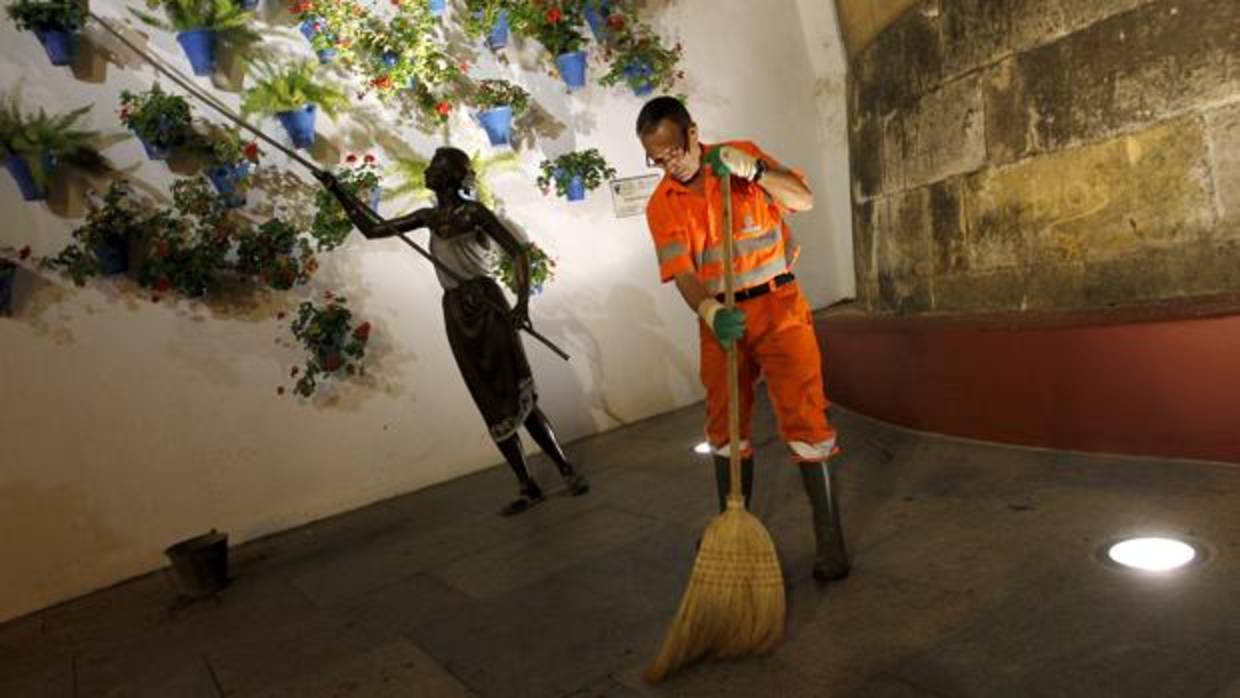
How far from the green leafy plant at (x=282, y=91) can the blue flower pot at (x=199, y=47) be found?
0.31 metres

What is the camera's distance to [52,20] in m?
4.57

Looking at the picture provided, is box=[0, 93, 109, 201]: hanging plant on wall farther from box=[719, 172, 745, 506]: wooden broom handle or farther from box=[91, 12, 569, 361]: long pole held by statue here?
box=[719, 172, 745, 506]: wooden broom handle

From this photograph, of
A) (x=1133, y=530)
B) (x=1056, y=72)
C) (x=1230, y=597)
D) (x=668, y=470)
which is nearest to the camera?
(x=1230, y=597)

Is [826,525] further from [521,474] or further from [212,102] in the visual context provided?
[212,102]

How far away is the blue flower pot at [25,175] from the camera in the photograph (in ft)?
15.0

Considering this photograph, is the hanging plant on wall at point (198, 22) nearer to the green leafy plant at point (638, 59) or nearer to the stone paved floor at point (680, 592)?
the green leafy plant at point (638, 59)

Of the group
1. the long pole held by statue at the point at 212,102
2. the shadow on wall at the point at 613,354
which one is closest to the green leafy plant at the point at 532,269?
the shadow on wall at the point at 613,354

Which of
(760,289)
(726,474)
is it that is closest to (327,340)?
(726,474)

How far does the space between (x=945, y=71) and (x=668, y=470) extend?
10.0 ft

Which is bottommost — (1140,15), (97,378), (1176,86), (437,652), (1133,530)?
(437,652)

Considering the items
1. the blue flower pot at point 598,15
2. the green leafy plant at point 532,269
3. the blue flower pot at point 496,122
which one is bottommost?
the green leafy plant at point 532,269

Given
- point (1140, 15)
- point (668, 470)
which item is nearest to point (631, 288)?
point (668, 470)

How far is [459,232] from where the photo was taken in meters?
4.84

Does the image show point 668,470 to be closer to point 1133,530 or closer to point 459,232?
point 459,232
